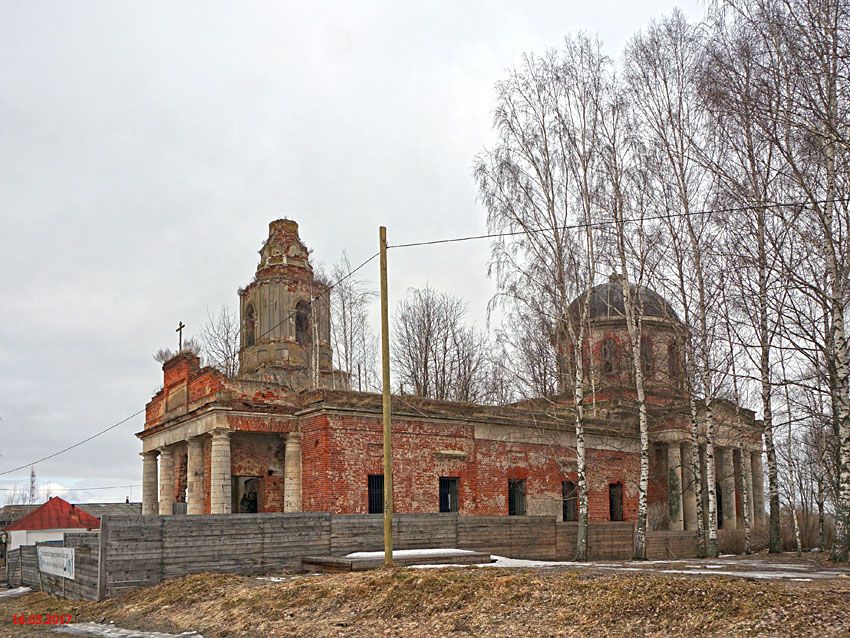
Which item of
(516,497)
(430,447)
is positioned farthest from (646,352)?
(430,447)

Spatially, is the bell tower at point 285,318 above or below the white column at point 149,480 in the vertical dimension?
above

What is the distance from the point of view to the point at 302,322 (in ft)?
127

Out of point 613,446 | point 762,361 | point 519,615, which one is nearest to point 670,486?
point 613,446

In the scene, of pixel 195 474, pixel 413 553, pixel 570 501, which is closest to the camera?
pixel 413 553

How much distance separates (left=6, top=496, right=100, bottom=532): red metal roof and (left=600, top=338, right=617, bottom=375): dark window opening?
21455mm

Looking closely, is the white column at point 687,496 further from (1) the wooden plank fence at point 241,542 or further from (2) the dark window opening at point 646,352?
(1) the wooden plank fence at point 241,542

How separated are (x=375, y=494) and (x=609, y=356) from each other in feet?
A: 48.4

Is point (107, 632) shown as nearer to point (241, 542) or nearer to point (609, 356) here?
point (241, 542)

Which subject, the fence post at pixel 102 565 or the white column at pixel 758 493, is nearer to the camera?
the fence post at pixel 102 565

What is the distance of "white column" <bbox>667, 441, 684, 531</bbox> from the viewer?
32.4m

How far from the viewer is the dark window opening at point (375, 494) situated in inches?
972

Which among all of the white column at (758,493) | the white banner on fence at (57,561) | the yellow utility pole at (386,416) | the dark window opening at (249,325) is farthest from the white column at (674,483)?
the white banner on fence at (57,561)

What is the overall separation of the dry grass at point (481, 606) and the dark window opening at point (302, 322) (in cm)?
2308
